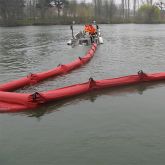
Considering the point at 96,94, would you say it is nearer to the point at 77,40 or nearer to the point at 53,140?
the point at 53,140

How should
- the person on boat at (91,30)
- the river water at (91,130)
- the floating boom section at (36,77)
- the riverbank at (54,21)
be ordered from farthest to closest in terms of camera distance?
the riverbank at (54,21) → the person on boat at (91,30) → the floating boom section at (36,77) → the river water at (91,130)

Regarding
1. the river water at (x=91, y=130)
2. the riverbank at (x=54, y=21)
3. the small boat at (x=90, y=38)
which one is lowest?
the river water at (x=91, y=130)

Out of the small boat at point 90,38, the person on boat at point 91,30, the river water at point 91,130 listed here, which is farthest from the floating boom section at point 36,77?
the small boat at point 90,38

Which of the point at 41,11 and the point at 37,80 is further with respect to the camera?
the point at 41,11

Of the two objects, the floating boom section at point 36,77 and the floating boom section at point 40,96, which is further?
the floating boom section at point 36,77

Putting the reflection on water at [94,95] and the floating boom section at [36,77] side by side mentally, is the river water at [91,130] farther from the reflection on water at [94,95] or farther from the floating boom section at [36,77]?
the floating boom section at [36,77]

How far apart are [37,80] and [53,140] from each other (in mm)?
6131

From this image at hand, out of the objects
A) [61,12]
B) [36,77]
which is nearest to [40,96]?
[36,77]

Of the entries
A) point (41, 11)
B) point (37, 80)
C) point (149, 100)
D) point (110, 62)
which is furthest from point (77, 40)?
point (41, 11)

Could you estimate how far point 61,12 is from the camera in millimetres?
107562

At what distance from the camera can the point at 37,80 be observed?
14281 mm

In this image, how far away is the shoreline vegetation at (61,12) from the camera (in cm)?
8850

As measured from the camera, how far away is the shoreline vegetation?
8850 cm

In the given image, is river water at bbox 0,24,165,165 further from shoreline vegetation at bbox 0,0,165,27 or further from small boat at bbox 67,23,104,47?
shoreline vegetation at bbox 0,0,165,27
